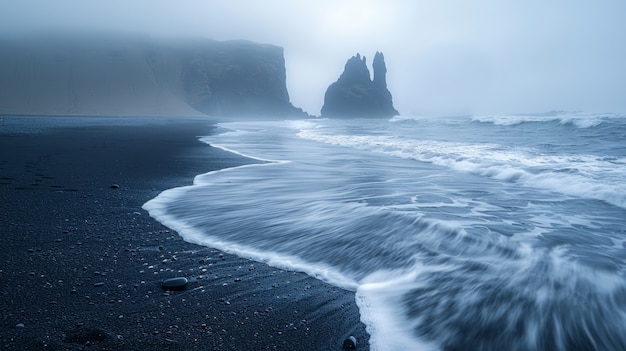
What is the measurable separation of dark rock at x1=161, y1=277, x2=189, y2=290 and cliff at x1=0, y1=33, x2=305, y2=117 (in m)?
101

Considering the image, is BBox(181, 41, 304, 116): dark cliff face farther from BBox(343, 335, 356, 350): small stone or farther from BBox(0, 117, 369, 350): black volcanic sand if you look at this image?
BBox(343, 335, 356, 350): small stone

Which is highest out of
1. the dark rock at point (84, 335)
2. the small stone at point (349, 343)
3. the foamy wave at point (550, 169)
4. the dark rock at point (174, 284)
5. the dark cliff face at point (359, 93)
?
the dark cliff face at point (359, 93)

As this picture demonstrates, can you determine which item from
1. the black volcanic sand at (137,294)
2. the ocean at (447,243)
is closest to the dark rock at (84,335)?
the black volcanic sand at (137,294)

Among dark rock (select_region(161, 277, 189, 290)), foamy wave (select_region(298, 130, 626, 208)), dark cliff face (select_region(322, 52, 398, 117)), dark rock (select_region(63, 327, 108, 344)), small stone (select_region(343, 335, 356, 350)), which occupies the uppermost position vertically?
dark cliff face (select_region(322, 52, 398, 117))

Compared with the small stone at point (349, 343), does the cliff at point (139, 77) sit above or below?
above

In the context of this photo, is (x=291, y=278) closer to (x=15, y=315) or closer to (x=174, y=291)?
(x=174, y=291)

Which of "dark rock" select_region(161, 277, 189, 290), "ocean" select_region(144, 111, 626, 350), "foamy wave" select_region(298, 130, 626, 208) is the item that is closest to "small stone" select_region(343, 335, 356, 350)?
"ocean" select_region(144, 111, 626, 350)

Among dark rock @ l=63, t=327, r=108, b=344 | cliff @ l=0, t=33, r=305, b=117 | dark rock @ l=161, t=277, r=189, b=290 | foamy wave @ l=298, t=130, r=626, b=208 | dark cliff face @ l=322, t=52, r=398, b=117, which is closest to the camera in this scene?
dark rock @ l=63, t=327, r=108, b=344

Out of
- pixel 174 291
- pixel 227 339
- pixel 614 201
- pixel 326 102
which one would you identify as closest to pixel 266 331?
pixel 227 339

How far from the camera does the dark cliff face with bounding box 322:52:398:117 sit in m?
123

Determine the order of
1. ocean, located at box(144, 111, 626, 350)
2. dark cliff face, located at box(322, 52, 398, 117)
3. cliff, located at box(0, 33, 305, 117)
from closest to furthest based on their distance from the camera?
ocean, located at box(144, 111, 626, 350) → cliff, located at box(0, 33, 305, 117) → dark cliff face, located at box(322, 52, 398, 117)

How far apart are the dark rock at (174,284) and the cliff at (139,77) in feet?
331

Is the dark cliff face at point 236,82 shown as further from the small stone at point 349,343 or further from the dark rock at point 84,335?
the small stone at point 349,343

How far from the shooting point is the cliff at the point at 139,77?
9155 cm
